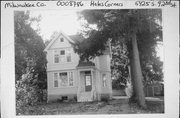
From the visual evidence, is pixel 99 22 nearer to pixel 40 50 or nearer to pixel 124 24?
pixel 124 24

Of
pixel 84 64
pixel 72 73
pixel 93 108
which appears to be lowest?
pixel 93 108

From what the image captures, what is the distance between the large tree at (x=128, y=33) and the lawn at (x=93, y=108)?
5.6 inches

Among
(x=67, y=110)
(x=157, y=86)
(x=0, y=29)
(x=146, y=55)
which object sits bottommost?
(x=67, y=110)

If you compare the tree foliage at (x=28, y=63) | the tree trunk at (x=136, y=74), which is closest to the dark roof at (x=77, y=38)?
the tree foliage at (x=28, y=63)

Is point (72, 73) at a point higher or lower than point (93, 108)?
higher

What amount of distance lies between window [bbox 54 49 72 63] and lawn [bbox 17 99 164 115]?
2.05 ft

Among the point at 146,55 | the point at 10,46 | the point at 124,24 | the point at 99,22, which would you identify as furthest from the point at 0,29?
the point at 146,55

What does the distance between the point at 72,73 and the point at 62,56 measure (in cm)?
29

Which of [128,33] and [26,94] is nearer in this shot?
[128,33]

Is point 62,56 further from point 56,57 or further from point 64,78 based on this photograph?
point 64,78

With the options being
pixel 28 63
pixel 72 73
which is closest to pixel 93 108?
pixel 72 73

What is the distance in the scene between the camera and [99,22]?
463 centimetres

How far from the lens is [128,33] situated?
459 cm

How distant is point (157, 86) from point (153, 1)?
3.94ft
